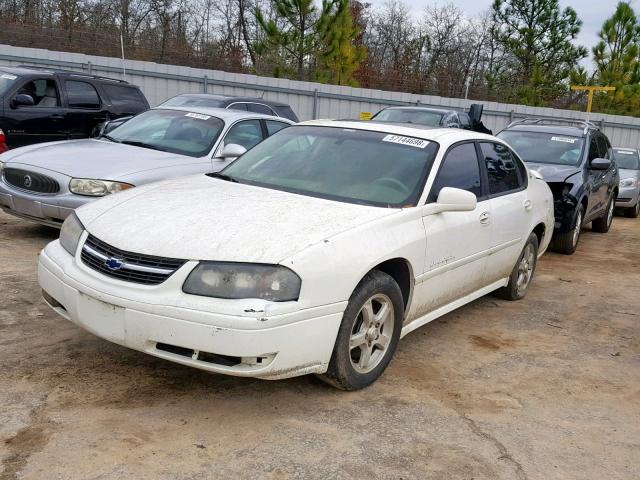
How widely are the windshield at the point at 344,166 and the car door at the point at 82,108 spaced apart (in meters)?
6.10

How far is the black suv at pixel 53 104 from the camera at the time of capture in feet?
30.5

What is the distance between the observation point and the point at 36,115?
950 cm

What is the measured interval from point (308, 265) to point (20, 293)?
282 cm

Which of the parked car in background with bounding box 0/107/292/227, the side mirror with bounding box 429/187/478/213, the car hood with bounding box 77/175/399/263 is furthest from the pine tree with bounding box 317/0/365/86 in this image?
the car hood with bounding box 77/175/399/263

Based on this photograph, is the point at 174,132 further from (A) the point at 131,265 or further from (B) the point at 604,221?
(B) the point at 604,221

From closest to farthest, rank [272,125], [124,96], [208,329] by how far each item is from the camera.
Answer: [208,329], [272,125], [124,96]

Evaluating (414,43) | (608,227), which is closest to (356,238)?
(608,227)

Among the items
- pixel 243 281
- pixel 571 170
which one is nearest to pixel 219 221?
pixel 243 281

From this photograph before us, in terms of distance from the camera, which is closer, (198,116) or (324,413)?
(324,413)

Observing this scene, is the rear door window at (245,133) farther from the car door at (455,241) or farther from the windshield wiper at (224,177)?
the car door at (455,241)

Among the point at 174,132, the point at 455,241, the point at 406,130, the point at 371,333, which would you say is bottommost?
the point at 371,333

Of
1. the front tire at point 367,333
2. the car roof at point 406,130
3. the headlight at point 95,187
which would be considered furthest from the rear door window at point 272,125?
the front tire at point 367,333

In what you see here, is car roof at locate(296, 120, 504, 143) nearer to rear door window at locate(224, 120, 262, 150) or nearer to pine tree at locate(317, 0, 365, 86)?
rear door window at locate(224, 120, 262, 150)

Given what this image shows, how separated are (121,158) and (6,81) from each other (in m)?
4.18
